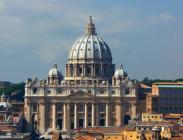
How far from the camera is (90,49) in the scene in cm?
16475

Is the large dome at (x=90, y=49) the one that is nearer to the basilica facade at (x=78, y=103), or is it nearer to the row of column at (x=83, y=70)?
the row of column at (x=83, y=70)

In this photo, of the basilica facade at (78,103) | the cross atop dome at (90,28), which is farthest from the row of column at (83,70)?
the cross atop dome at (90,28)

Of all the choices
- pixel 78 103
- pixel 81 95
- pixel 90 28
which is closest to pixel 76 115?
pixel 78 103

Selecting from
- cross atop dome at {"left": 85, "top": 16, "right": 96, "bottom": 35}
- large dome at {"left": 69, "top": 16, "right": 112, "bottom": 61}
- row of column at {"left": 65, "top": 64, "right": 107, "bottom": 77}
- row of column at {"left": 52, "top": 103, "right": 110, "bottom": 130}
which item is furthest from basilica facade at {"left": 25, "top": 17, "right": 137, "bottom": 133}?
cross atop dome at {"left": 85, "top": 16, "right": 96, "bottom": 35}

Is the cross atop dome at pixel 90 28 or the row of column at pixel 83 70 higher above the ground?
the cross atop dome at pixel 90 28

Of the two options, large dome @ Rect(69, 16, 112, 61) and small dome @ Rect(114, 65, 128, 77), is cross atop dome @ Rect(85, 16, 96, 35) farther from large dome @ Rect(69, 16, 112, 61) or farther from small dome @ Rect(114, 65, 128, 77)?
small dome @ Rect(114, 65, 128, 77)

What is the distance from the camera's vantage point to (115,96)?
152 meters

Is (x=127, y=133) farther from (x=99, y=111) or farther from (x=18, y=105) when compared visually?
(x=18, y=105)

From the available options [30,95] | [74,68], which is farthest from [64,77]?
[30,95]

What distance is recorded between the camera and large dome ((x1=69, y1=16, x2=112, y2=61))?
163625 millimetres

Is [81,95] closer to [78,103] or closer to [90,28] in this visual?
[78,103]

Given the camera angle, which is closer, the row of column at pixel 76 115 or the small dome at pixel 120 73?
the row of column at pixel 76 115

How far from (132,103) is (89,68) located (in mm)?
12618

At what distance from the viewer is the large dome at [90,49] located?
16362 cm
